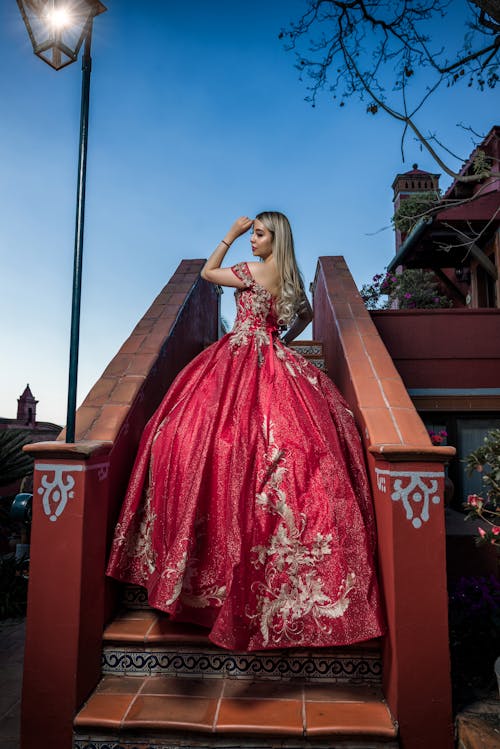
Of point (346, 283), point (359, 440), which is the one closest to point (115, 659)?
point (359, 440)

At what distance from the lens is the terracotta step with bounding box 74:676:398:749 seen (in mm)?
1628

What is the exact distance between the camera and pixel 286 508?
191 centimetres

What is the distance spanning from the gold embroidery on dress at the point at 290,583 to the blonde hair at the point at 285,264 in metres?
1.26

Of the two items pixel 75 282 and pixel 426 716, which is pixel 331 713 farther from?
pixel 75 282

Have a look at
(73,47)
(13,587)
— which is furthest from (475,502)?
(13,587)

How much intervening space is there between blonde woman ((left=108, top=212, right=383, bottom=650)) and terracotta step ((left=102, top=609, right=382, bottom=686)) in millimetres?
160

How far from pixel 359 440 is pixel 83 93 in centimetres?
200

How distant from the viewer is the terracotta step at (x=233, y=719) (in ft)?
5.34

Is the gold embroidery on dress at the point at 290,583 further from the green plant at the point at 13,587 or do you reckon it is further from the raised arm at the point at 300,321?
the green plant at the point at 13,587

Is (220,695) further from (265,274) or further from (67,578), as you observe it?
(265,274)

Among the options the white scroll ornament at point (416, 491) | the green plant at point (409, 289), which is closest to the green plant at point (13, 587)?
the white scroll ornament at point (416, 491)

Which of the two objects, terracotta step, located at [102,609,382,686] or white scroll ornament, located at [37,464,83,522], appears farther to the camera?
terracotta step, located at [102,609,382,686]

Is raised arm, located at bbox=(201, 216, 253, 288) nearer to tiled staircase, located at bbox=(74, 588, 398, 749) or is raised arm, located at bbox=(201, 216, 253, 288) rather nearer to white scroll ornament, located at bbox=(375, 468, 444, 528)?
white scroll ornament, located at bbox=(375, 468, 444, 528)

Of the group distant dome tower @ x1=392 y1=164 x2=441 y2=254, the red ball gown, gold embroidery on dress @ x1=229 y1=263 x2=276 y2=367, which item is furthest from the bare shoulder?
distant dome tower @ x1=392 y1=164 x2=441 y2=254
